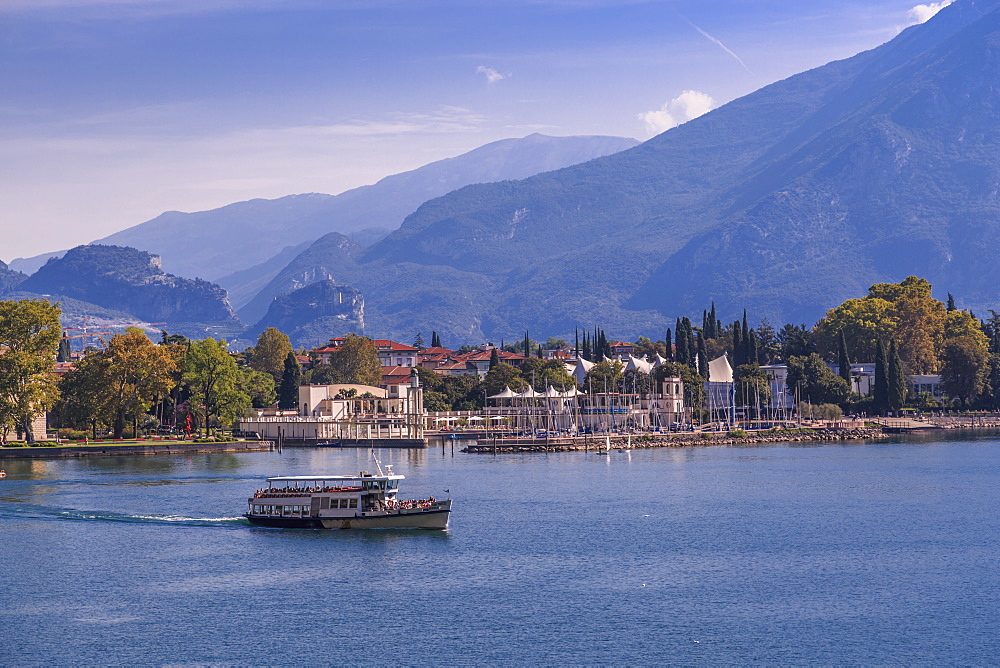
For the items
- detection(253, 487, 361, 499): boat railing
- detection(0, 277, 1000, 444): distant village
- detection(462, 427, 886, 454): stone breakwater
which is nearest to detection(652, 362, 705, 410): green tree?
detection(0, 277, 1000, 444): distant village

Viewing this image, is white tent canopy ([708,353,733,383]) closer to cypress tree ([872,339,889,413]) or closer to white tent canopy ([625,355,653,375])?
white tent canopy ([625,355,653,375])

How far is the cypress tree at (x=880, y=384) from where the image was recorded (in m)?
159

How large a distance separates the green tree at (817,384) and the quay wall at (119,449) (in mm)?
72356

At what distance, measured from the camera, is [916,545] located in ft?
196

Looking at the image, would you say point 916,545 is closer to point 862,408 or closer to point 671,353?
Result: point 862,408

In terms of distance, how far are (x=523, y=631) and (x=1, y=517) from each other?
38.2 metres

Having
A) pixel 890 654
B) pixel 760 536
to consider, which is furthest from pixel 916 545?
pixel 890 654

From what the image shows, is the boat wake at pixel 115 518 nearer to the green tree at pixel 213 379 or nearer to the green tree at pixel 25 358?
the green tree at pixel 25 358

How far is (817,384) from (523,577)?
120 meters

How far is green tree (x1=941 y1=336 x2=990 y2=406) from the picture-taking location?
162875 millimetres

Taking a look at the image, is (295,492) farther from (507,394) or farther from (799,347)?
(799,347)

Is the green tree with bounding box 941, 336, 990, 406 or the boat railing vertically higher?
the green tree with bounding box 941, 336, 990, 406

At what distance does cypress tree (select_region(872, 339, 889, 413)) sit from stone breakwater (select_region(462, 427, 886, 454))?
30.2ft

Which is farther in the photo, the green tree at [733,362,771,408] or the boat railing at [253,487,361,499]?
the green tree at [733,362,771,408]
